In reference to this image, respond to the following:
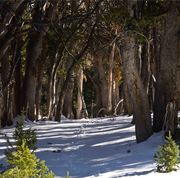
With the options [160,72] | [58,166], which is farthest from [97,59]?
[58,166]

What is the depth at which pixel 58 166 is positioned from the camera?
9.77m

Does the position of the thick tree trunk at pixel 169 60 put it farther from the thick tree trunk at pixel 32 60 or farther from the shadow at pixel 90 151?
the thick tree trunk at pixel 32 60

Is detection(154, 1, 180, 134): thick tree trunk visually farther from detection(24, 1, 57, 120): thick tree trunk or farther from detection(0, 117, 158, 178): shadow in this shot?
detection(24, 1, 57, 120): thick tree trunk

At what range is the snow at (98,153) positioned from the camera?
29.3ft

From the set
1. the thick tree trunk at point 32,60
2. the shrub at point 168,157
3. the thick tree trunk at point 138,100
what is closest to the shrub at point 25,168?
the shrub at point 168,157

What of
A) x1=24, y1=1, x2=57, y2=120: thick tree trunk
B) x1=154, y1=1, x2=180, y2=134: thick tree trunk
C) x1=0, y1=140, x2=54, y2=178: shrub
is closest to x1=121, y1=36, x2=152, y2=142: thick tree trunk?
x1=154, y1=1, x2=180, y2=134: thick tree trunk

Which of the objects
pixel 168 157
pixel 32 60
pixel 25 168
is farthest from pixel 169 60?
pixel 32 60

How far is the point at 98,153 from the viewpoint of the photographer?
11289mm

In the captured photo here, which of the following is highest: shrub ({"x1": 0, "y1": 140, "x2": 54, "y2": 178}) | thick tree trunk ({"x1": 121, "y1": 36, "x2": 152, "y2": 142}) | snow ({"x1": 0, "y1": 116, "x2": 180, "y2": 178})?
thick tree trunk ({"x1": 121, "y1": 36, "x2": 152, "y2": 142})

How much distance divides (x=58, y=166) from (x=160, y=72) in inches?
155

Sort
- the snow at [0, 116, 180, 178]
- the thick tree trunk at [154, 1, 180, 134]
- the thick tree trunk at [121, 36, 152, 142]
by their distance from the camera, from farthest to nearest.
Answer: the thick tree trunk at [154, 1, 180, 134]
the thick tree trunk at [121, 36, 152, 142]
the snow at [0, 116, 180, 178]

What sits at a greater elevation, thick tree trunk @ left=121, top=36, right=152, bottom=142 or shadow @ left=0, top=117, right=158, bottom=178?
thick tree trunk @ left=121, top=36, right=152, bottom=142

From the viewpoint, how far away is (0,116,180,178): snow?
8.92 metres

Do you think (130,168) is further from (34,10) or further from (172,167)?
(34,10)
